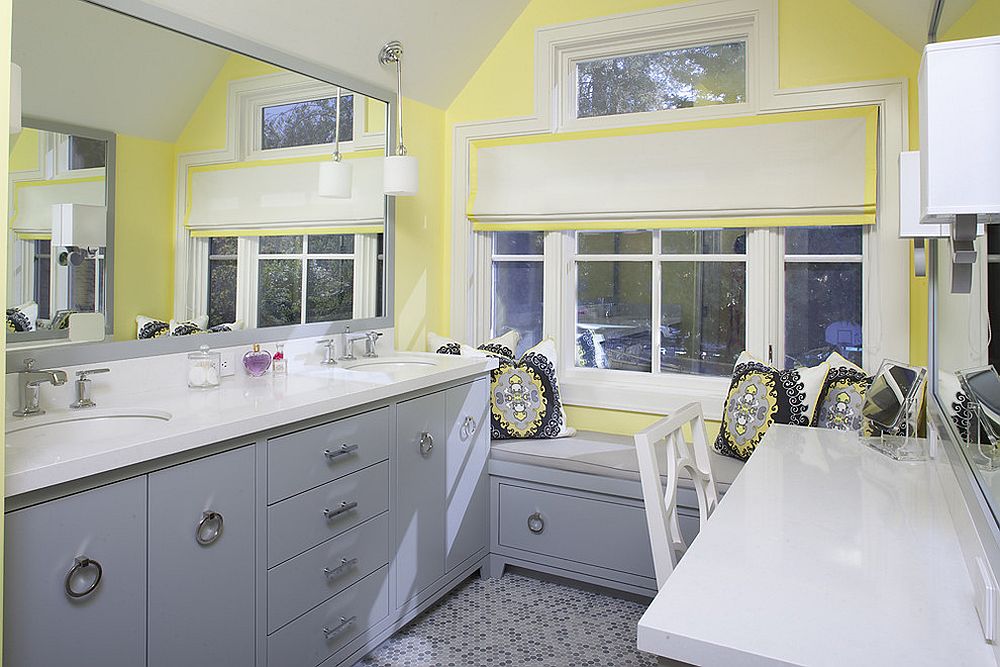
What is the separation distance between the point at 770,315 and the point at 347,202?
1.84 meters

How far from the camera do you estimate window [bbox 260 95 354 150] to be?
265cm

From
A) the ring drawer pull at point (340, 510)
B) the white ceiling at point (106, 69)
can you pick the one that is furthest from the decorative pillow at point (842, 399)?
the white ceiling at point (106, 69)

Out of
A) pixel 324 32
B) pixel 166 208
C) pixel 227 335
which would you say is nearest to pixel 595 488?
pixel 227 335

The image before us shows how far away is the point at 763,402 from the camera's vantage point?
2783 mm

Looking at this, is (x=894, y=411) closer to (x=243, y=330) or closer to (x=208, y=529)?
(x=208, y=529)

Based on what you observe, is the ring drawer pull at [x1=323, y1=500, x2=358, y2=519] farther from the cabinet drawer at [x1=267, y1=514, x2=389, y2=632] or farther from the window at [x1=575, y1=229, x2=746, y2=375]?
the window at [x1=575, y1=229, x2=746, y2=375]

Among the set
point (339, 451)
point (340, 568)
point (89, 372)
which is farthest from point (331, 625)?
point (89, 372)

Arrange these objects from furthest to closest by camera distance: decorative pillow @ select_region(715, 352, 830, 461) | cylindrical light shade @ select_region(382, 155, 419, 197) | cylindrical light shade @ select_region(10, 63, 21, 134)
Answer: cylindrical light shade @ select_region(382, 155, 419, 197) → decorative pillow @ select_region(715, 352, 830, 461) → cylindrical light shade @ select_region(10, 63, 21, 134)

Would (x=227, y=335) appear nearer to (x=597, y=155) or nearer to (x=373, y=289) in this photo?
(x=373, y=289)

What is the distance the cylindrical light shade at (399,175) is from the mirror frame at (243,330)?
226 millimetres

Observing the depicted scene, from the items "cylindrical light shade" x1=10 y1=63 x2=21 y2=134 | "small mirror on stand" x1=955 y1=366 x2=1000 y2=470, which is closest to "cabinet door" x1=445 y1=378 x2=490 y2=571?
"cylindrical light shade" x1=10 y1=63 x2=21 y2=134

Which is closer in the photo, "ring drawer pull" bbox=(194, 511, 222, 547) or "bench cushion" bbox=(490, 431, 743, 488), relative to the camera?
"ring drawer pull" bbox=(194, 511, 222, 547)

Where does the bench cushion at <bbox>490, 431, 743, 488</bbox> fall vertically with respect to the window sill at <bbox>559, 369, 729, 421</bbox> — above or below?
below

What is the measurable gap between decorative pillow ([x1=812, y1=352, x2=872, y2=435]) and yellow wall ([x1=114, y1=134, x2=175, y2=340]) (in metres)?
2.31
